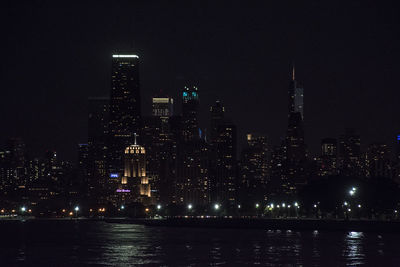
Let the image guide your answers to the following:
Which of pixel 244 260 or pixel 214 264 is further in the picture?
pixel 244 260

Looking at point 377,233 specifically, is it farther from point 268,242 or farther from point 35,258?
point 35,258

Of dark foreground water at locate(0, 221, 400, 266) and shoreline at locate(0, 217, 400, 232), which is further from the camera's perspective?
shoreline at locate(0, 217, 400, 232)

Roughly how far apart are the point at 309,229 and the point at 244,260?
76380 mm

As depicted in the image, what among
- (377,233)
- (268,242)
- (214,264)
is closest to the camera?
(214,264)

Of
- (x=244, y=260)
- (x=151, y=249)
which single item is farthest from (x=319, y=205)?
(x=244, y=260)

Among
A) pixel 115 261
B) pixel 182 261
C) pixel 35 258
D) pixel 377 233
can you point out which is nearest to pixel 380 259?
pixel 182 261

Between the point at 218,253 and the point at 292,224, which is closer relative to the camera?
the point at 218,253

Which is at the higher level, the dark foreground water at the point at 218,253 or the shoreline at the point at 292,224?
the shoreline at the point at 292,224

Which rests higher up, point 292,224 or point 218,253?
point 292,224

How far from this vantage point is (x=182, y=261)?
76.7 meters

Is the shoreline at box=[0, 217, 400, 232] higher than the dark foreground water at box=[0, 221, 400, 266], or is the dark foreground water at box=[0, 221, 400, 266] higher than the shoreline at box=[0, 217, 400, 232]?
the shoreline at box=[0, 217, 400, 232]

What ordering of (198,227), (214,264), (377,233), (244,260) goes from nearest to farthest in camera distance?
(214,264), (244,260), (377,233), (198,227)

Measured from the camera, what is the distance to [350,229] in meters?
142

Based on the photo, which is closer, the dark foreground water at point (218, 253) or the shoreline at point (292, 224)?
the dark foreground water at point (218, 253)
